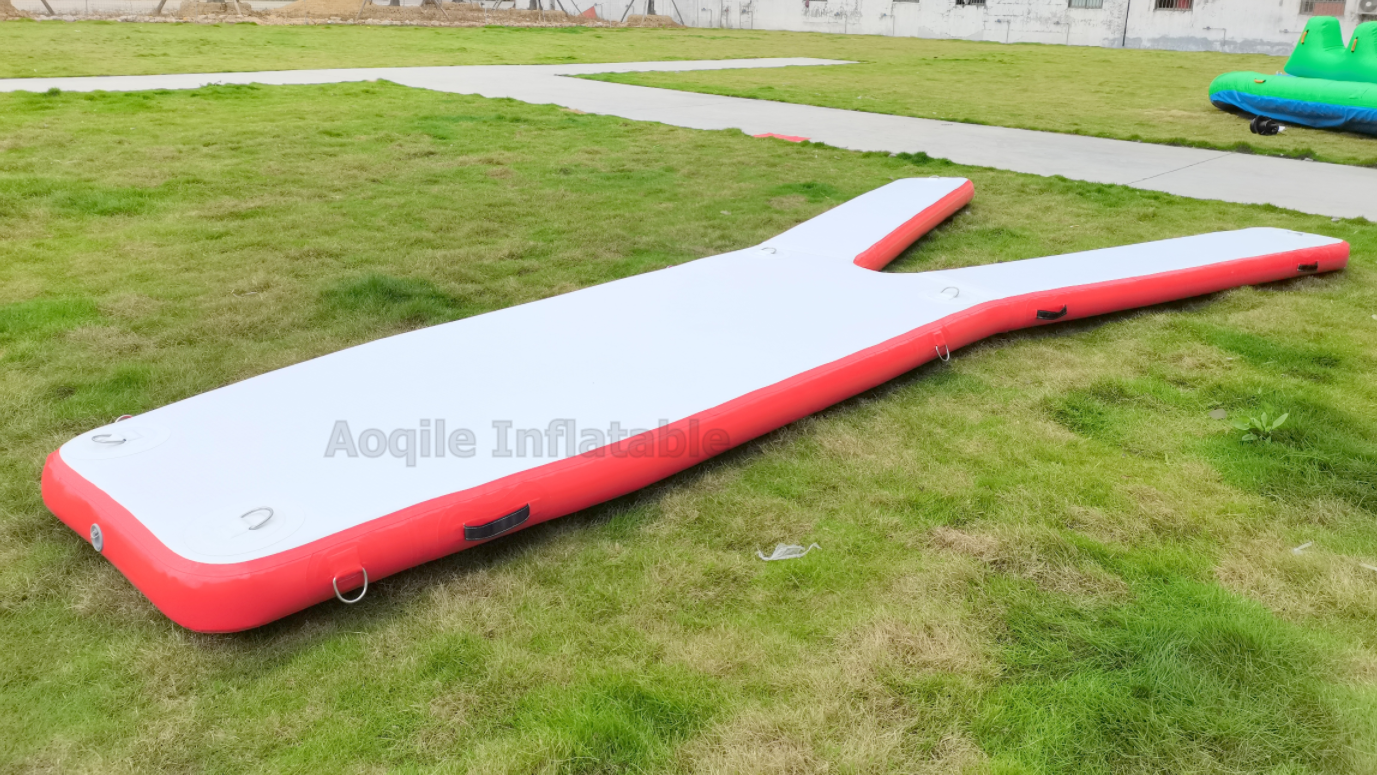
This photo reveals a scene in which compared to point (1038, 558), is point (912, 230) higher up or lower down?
higher up

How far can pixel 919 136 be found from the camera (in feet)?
25.1

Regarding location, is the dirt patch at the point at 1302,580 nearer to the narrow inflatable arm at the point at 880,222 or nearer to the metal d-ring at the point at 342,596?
the metal d-ring at the point at 342,596

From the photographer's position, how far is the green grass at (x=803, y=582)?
159 cm

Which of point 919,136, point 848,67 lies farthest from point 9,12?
point 919,136

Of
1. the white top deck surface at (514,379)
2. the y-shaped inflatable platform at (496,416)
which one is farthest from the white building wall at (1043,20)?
the y-shaped inflatable platform at (496,416)

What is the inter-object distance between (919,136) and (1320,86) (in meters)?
3.70

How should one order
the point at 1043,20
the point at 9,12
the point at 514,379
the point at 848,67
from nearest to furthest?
the point at 514,379
the point at 848,67
the point at 9,12
the point at 1043,20

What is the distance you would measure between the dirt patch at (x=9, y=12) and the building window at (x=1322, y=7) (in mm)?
25446

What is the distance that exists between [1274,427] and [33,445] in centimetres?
354

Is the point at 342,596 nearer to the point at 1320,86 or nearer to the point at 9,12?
the point at 1320,86

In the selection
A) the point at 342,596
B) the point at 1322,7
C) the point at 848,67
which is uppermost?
the point at 1322,7

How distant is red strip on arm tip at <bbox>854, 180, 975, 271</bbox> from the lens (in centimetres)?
397

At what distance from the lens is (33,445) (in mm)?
2529

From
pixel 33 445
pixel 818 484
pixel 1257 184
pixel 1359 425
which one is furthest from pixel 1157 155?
pixel 33 445
